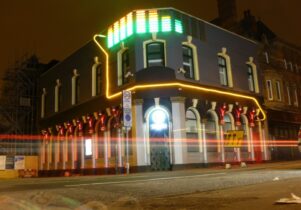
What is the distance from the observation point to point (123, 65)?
2609cm

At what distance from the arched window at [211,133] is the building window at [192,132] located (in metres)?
1.05

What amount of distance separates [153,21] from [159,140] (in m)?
7.92

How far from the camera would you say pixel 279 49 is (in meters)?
35.4

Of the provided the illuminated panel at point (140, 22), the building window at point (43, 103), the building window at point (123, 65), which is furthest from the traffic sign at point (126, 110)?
the building window at point (43, 103)

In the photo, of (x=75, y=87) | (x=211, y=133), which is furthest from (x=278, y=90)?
(x=75, y=87)

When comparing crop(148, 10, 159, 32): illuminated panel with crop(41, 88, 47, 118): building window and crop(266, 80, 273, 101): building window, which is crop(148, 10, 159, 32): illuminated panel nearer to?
crop(266, 80, 273, 101): building window

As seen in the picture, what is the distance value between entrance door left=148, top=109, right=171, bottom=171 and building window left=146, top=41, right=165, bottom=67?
3285 millimetres

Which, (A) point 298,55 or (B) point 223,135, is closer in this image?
(B) point 223,135

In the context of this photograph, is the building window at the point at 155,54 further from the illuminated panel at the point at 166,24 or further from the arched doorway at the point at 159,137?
the arched doorway at the point at 159,137

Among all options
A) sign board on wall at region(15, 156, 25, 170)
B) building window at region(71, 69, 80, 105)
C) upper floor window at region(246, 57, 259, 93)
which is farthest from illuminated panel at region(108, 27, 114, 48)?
sign board on wall at region(15, 156, 25, 170)

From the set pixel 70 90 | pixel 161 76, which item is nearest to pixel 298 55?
pixel 161 76

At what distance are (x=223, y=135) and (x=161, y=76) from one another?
6271mm

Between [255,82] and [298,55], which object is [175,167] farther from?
[298,55]

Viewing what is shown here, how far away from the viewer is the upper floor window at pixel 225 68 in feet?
93.2
